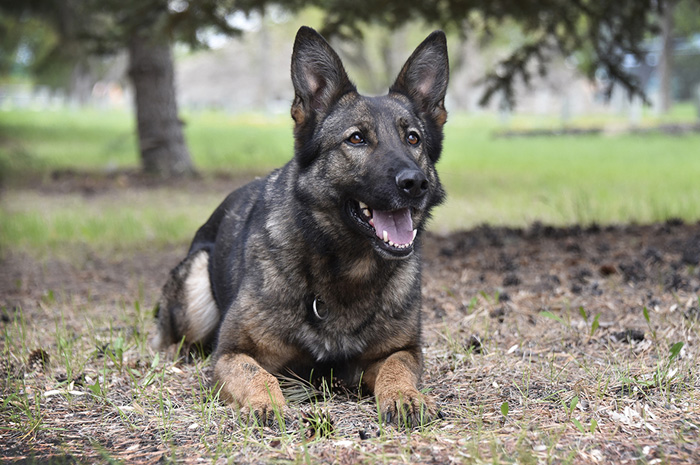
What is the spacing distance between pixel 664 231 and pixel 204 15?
545 centimetres

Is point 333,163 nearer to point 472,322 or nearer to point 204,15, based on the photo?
point 472,322

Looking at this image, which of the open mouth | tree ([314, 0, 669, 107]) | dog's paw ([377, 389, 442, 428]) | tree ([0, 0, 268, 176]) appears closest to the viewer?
dog's paw ([377, 389, 442, 428])

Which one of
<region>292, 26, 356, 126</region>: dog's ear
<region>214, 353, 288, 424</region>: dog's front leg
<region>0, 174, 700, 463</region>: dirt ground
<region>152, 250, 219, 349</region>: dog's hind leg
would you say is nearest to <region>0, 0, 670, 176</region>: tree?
<region>0, 174, 700, 463</region>: dirt ground

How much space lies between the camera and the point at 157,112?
1415cm

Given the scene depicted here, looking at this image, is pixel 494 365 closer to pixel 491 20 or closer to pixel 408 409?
pixel 408 409

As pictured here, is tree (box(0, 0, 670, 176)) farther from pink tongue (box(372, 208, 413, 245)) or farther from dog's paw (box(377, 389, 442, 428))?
dog's paw (box(377, 389, 442, 428))

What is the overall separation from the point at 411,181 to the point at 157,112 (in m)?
11.5

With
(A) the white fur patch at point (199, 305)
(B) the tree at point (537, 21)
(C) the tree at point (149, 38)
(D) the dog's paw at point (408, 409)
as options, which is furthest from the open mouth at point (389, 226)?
(C) the tree at point (149, 38)

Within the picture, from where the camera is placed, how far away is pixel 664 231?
7.73 metres

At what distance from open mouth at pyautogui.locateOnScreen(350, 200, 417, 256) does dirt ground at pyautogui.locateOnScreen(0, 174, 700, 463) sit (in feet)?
2.74

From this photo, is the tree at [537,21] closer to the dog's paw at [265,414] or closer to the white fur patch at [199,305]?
the white fur patch at [199,305]

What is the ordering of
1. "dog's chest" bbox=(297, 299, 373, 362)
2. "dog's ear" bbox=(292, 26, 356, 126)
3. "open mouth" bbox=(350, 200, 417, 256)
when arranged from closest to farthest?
"open mouth" bbox=(350, 200, 417, 256) < "dog's chest" bbox=(297, 299, 373, 362) < "dog's ear" bbox=(292, 26, 356, 126)

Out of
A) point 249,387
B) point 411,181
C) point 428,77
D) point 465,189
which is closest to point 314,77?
point 428,77

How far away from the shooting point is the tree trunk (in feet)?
45.2
